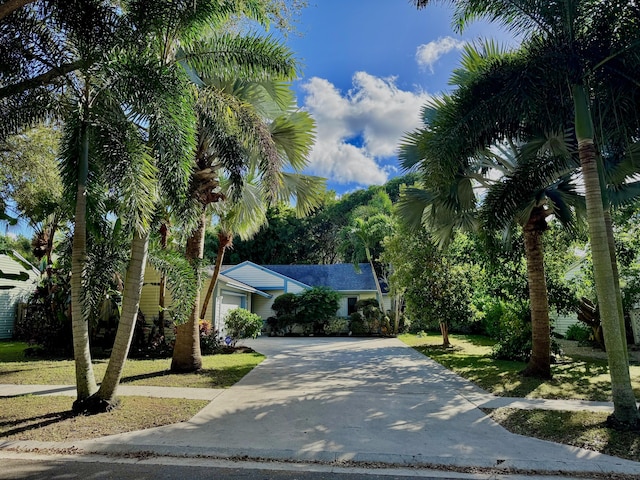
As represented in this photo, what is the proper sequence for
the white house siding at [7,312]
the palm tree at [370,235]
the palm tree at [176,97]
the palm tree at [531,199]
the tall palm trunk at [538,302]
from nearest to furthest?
the palm tree at [176,97] → the palm tree at [531,199] → the tall palm trunk at [538,302] → the white house siding at [7,312] → the palm tree at [370,235]

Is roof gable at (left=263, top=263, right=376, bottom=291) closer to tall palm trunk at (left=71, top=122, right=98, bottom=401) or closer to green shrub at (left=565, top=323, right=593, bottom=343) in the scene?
green shrub at (left=565, top=323, right=593, bottom=343)

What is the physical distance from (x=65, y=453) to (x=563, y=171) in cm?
1014

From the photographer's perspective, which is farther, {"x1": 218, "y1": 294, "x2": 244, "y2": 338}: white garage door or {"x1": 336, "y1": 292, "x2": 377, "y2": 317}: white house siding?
{"x1": 336, "y1": 292, "x2": 377, "y2": 317}: white house siding

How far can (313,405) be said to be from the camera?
719 cm

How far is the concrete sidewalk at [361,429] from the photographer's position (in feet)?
15.7

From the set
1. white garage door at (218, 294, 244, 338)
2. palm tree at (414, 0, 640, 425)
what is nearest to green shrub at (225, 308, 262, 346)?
white garage door at (218, 294, 244, 338)

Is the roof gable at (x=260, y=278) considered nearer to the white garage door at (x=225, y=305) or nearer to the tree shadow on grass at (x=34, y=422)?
the white garage door at (x=225, y=305)

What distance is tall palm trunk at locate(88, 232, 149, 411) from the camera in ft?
21.0

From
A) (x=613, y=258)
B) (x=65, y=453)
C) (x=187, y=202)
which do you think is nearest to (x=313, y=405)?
(x=65, y=453)

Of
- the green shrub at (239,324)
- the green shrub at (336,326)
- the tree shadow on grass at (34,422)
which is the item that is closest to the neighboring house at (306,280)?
the green shrub at (336,326)

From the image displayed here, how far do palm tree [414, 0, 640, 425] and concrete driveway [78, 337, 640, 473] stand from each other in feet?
6.48

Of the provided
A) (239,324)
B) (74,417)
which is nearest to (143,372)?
(74,417)

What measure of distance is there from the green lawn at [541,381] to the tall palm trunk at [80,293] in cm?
763

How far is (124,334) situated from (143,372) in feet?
14.1
